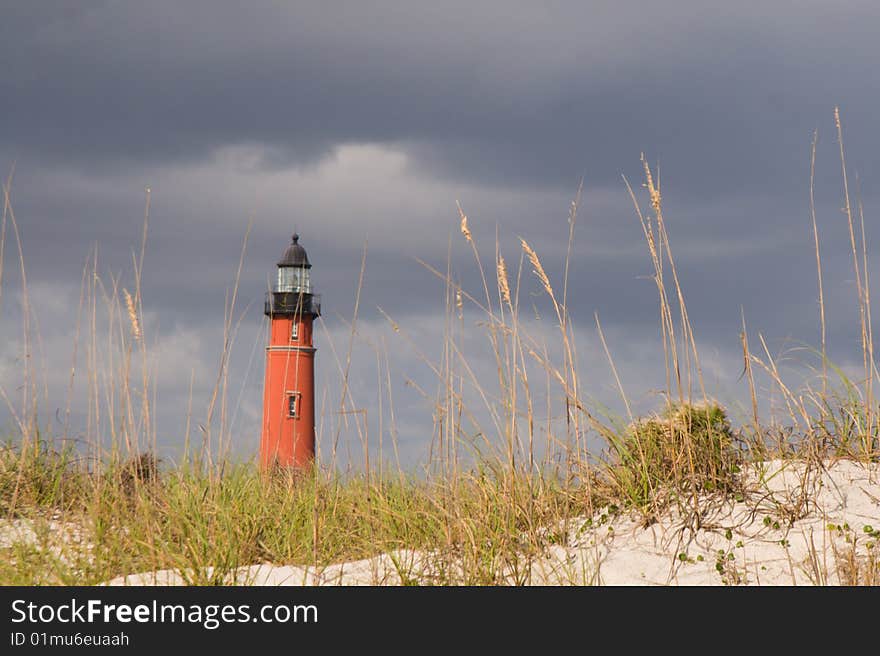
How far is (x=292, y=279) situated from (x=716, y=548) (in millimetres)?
17223

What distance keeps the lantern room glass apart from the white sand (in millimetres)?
16209

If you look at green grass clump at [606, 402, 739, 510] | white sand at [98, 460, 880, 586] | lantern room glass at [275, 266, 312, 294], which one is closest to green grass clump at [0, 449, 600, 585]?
white sand at [98, 460, 880, 586]

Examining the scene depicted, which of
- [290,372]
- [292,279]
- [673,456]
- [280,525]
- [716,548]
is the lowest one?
[716,548]

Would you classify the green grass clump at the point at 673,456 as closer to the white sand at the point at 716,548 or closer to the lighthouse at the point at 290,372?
the white sand at the point at 716,548

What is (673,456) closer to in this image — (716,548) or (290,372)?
(716,548)

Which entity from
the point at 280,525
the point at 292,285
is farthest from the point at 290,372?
the point at 280,525

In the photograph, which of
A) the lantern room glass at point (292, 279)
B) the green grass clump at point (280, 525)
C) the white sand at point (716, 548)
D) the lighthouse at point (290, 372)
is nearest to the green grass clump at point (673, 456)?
the white sand at point (716, 548)

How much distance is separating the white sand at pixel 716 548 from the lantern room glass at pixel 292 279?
16.2 metres

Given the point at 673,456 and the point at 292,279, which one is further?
the point at 292,279

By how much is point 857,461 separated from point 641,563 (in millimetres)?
1570

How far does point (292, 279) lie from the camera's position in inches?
804
